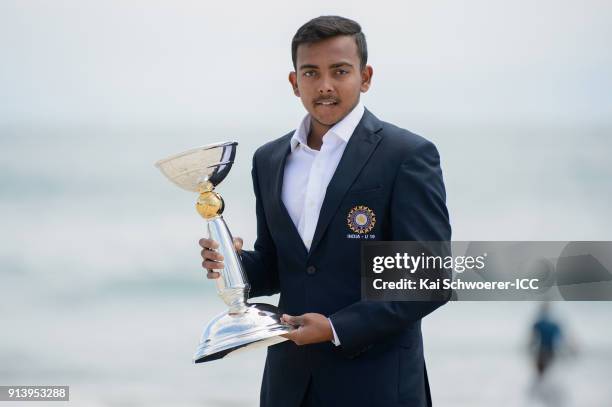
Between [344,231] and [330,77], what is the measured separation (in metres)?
0.28

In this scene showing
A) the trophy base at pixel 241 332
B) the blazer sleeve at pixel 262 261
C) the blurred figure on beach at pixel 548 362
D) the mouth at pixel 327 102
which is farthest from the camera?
the blurred figure on beach at pixel 548 362

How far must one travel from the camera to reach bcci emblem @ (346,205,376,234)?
187 centimetres

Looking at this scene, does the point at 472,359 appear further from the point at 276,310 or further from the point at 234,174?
the point at 276,310

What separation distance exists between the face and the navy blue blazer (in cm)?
6

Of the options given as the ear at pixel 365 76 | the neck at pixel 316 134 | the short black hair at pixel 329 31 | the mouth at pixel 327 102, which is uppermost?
the short black hair at pixel 329 31

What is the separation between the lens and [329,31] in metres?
1.90

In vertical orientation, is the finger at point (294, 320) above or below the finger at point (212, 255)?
below

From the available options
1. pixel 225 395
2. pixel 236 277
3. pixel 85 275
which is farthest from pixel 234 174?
pixel 236 277

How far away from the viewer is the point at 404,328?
188 centimetres

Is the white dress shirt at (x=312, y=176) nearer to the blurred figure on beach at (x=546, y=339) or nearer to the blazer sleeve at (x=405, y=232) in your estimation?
the blazer sleeve at (x=405, y=232)

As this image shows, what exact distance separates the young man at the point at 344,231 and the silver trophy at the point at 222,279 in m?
0.03

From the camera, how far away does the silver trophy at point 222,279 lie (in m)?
1.83

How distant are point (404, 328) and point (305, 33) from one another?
0.57 m

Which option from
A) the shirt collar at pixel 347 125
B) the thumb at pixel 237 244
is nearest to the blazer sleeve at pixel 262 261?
the thumb at pixel 237 244
